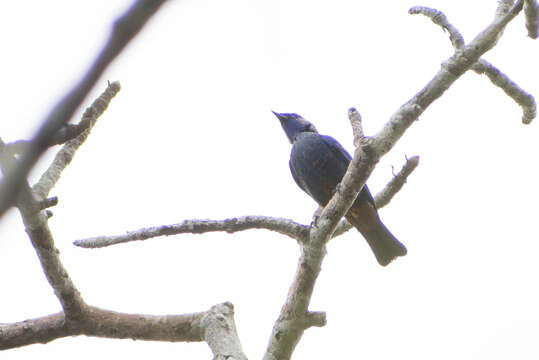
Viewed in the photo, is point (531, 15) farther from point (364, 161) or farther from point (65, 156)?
point (65, 156)

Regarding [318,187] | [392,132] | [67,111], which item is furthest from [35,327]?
[318,187]

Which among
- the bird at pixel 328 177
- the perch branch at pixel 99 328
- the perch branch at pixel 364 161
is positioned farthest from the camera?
the bird at pixel 328 177

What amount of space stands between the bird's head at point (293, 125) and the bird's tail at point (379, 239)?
182 cm

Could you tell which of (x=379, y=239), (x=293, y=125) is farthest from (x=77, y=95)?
(x=293, y=125)

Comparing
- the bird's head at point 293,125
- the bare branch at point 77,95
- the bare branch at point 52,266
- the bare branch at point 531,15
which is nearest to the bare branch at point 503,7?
the bare branch at point 531,15

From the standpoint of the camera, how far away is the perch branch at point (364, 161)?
10.1ft

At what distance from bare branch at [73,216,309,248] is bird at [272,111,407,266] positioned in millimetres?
1753

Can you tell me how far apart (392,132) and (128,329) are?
1615mm

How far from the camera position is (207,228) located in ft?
11.0

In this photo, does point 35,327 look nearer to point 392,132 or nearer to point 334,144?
point 392,132

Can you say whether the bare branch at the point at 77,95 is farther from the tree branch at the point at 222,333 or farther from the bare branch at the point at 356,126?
the bare branch at the point at 356,126

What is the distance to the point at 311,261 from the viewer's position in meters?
3.20

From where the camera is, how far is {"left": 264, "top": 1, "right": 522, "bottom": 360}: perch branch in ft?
10.1

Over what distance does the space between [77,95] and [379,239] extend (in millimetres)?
5339
